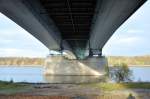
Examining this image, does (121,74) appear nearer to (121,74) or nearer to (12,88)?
(121,74)

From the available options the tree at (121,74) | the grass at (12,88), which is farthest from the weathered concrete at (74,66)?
the grass at (12,88)

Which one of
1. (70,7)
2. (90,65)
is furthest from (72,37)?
(70,7)

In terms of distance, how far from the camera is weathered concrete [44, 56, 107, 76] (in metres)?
52.8

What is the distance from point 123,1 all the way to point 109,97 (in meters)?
7.28

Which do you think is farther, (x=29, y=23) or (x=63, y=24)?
(x=63, y=24)

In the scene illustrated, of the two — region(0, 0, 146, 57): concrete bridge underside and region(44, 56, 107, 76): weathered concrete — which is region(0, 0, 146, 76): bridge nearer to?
region(0, 0, 146, 57): concrete bridge underside

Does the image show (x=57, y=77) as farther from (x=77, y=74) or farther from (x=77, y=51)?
(x=77, y=51)

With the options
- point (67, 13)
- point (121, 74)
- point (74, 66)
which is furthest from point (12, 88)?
point (74, 66)

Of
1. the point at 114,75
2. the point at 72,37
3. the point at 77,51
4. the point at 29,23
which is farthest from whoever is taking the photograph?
the point at 77,51

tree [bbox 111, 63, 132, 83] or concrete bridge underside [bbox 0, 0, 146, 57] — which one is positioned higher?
concrete bridge underside [bbox 0, 0, 146, 57]

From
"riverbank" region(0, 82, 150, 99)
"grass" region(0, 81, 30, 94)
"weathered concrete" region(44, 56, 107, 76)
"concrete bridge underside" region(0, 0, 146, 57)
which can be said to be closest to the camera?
"riverbank" region(0, 82, 150, 99)

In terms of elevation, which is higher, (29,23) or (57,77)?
(29,23)

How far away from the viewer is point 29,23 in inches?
1153

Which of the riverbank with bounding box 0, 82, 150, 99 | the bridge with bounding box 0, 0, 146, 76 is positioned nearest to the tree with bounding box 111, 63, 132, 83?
the bridge with bounding box 0, 0, 146, 76
